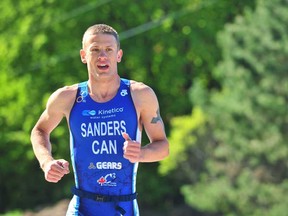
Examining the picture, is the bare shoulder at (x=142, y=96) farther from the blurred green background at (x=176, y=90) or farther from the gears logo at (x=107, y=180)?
the blurred green background at (x=176, y=90)

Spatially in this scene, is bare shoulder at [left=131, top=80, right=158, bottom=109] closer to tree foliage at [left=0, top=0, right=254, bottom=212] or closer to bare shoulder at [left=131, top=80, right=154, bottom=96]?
bare shoulder at [left=131, top=80, right=154, bottom=96]

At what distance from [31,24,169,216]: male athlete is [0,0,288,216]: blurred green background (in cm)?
1672

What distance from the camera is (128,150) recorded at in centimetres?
592

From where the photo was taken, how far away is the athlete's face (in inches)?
248

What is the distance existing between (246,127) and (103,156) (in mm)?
17583

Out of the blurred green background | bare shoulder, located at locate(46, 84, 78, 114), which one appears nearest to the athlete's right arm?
bare shoulder, located at locate(46, 84, 78, 114)

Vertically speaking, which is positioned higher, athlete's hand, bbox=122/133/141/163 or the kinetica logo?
the kinetica logo

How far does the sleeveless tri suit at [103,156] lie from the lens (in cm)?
635

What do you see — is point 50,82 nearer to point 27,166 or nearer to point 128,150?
point 27,166

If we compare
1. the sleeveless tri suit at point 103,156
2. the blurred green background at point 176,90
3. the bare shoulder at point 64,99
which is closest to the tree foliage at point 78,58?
the blurred green background at point 176,90

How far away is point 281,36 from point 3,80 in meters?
9.51

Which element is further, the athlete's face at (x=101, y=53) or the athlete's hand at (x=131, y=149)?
the athlete's face at (x=101, y=53)

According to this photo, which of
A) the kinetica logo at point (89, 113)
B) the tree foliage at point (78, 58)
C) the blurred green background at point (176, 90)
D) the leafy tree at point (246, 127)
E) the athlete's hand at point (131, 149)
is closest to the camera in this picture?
the athlete's hand at point (131, 149)

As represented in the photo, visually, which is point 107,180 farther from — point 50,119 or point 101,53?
point 101,53
